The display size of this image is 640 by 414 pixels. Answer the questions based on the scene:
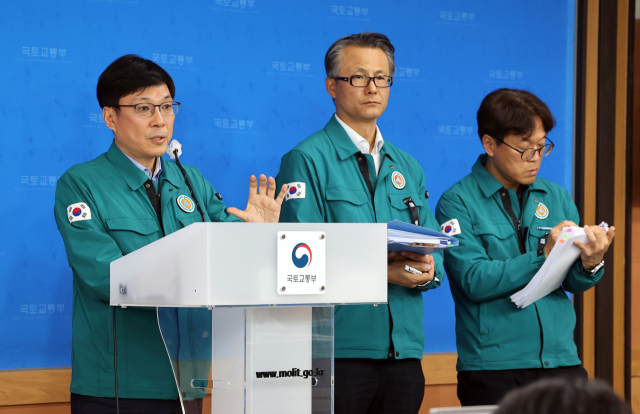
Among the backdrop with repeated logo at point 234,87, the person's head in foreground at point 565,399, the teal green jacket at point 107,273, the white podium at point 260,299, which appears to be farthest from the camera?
the backdrop with repeated logo at point 234,87

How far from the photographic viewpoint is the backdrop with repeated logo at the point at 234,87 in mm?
2941

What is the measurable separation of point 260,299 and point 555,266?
1356 millimetres

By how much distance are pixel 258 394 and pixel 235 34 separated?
228 centimetres

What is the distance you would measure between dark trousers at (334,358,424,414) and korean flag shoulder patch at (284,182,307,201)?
56 cm

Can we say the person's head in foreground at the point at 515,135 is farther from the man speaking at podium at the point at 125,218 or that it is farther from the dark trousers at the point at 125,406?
the dark trousers at the point at 125,406

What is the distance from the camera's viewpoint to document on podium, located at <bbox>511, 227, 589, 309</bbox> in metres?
2.32

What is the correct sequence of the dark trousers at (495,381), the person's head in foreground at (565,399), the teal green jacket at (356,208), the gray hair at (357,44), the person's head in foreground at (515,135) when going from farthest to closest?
the person's head in foreground at (515,135) → the gray hair at (357,44) → the dark trousers at (495,381) → the teal green jacket at (356,208) → the person's head in foreground at (565,399)

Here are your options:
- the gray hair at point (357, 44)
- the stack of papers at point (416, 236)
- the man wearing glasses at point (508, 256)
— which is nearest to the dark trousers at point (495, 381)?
the man wearing glasses at point (508, 256)

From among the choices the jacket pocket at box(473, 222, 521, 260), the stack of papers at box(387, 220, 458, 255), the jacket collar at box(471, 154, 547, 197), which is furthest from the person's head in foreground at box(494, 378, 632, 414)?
the jacket collar at box(471, 154, 547, 197)

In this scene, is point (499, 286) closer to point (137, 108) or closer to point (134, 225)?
point (134, 225)

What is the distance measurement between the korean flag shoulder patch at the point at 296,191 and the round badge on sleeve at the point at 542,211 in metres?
0.96

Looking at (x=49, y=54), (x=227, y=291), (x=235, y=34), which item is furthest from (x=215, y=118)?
(x=227, y=291)

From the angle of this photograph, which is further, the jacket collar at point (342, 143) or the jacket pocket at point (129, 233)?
the jacket collar at point (342, 143)

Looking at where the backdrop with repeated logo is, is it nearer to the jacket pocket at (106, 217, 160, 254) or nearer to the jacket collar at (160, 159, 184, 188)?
the jacket collar at (160, 159, 184, 188)
